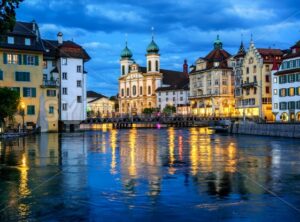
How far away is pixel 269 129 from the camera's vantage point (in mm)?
65875

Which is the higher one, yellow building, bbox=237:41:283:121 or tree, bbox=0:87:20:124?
yellow building, bbox=237:41:283:121

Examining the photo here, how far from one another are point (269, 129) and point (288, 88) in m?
43.7

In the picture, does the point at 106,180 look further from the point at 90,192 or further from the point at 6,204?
the point at 6,204

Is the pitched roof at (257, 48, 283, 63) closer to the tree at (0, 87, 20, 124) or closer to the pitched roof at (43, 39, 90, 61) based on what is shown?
the pitched roof at (43, 39, 90, 61)

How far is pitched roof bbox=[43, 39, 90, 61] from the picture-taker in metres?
98.4

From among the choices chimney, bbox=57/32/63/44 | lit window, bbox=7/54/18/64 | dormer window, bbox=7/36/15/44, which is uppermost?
chimney, bbox=57/32/63/44

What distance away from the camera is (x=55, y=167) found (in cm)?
2497

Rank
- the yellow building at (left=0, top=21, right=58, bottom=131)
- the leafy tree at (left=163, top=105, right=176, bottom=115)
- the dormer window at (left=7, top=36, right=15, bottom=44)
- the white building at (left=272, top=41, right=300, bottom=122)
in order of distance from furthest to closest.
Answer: the leafy tree at (left=163, top=105, right=176, bottom=115)
the white building at (left=272, top=41, right=300, bottom=122)
the yellow building at (left=0, top=21, right=58, bottom=131)
the dormer window at (left=7, top=36, right=15, bottom=44)

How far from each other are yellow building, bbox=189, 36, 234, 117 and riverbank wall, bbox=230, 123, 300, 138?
6637 cm

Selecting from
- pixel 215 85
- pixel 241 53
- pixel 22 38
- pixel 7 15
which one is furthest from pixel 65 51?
pixel 7 15

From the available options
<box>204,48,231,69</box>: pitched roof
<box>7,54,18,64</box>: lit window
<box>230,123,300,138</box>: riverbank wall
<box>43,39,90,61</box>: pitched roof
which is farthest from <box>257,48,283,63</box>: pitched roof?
<box>7,54,18,64</box>: lit window

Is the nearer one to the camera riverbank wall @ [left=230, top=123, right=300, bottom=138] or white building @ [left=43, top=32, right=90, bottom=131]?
riverbank wall @ [left=230, top=123, right=300, bottom=138]

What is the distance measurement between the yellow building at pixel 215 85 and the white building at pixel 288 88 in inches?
1300

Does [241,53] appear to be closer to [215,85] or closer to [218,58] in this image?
[218,58]
